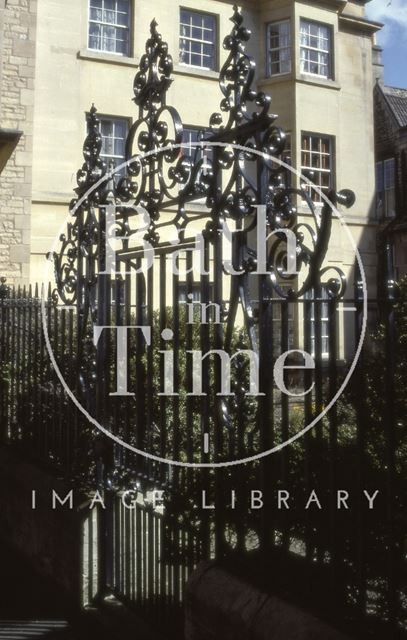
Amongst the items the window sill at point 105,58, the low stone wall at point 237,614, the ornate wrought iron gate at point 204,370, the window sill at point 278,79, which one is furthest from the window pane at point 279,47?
the low stone wall at point 237,614

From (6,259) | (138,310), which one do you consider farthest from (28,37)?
(138,310)

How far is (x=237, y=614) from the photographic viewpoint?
11.1ft

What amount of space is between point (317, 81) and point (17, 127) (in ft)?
29.6

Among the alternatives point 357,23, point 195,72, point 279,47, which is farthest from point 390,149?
point 195,72

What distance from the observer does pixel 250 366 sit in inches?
145

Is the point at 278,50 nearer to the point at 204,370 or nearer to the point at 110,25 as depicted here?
the point at 110,25

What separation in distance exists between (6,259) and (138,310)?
1252 cm

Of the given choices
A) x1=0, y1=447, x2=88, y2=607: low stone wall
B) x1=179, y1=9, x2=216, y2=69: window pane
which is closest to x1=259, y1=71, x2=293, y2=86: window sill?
x1=179, y1=9, x2=216, y2=69: window pane

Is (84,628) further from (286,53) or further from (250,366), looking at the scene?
(286,53)

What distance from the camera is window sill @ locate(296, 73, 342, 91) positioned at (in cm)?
2094

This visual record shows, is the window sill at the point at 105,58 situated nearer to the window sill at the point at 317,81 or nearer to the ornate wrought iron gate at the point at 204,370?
Result: the window sill at the point at 317,81

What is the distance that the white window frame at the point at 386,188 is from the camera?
29.0m

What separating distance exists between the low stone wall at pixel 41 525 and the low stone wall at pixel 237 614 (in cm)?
189

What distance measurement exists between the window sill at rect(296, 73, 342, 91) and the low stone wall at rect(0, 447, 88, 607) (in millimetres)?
16375
